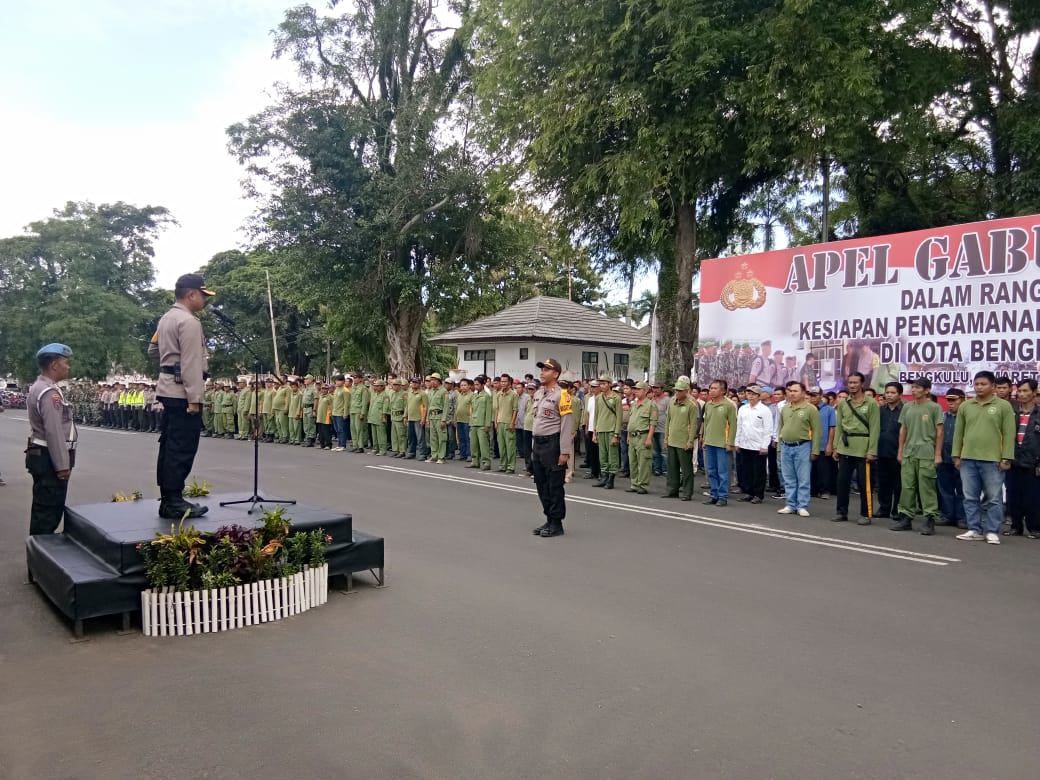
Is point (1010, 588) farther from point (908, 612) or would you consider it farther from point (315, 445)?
point (315, 445)

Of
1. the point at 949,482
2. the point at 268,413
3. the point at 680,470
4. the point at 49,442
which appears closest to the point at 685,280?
the point at 680,470

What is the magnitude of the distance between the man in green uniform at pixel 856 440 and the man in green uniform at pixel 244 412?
18.4 meters

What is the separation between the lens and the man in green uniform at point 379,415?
771 inches

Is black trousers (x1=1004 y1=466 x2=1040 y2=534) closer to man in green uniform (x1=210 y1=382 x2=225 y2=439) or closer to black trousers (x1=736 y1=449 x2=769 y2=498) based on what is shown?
black trousers (x1=736 y1=449 x2=769 y2=498)

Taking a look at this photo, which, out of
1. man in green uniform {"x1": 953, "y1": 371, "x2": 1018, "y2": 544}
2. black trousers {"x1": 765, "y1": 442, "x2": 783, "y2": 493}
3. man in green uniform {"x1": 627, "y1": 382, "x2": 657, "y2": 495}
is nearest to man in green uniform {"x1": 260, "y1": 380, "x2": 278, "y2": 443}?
man in green uniform {"x1": 627, "y1": 382, "x2": 657, "y2": 495}

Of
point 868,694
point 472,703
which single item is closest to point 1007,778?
point 868,694

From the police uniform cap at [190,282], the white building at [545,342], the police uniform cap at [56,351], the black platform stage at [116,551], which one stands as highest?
the white building at [545,342]

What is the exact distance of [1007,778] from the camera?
359 centimetres

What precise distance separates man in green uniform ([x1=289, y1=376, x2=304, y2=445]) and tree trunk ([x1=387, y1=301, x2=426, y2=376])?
22.6 ft

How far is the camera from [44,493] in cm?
699

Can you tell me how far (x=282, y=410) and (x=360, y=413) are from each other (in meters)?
4.27

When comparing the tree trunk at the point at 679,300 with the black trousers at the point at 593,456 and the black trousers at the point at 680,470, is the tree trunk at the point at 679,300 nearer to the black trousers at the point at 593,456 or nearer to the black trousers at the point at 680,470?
the black trousers at the point at 593,456

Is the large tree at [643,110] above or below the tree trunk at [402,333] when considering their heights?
above

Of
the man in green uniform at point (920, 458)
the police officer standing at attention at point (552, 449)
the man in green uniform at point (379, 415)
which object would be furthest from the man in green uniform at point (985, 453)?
the man in green uniform at point (379, 415)
